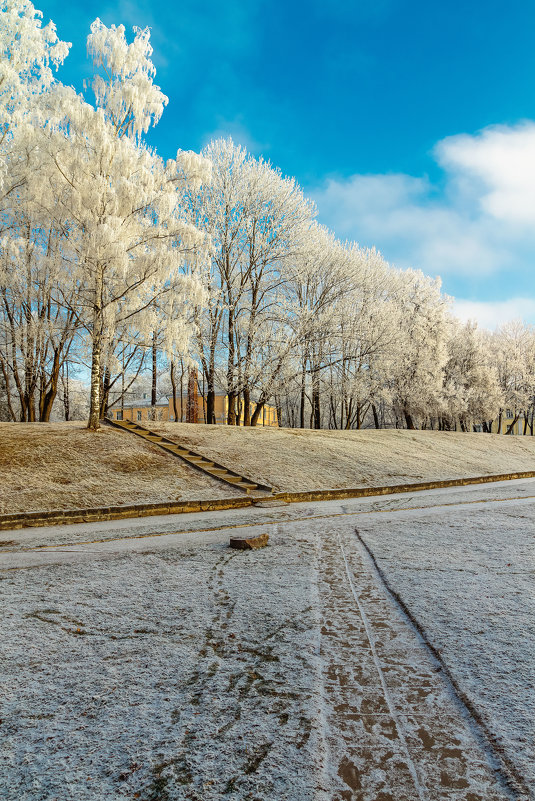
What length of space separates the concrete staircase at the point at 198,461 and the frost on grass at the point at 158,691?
862 cm

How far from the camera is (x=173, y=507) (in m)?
11.0

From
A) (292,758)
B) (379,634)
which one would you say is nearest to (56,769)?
(292,758)

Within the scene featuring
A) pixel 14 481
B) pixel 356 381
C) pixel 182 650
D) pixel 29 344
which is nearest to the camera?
pixel 182 650

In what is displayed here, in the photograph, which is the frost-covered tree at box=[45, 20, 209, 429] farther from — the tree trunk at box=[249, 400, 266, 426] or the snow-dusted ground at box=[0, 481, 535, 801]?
the snow-dusted ground at box=[0, 481, 535, 801]

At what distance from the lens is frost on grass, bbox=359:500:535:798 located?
2385mm

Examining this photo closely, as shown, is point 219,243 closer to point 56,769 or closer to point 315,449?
point 315,449

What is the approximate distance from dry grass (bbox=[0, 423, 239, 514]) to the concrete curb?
45 centimetres

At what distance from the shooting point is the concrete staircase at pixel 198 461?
13180 mm

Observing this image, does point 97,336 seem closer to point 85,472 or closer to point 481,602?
point 85,472

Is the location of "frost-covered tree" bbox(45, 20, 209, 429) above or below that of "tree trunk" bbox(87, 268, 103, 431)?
above

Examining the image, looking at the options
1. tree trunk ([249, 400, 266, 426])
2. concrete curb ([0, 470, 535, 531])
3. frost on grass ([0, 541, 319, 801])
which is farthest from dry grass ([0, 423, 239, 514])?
tree trunk ([249, 400, 266, 426])

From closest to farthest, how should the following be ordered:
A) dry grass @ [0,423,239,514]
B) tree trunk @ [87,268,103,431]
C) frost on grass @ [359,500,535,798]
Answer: frost on grass @ [359,500,535,798] → dry grass @ [0,423,239,514] → tree trunk @ [87,268,103,431]

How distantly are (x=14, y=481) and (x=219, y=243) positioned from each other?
57.9 ft

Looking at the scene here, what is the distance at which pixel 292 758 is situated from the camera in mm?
2035
